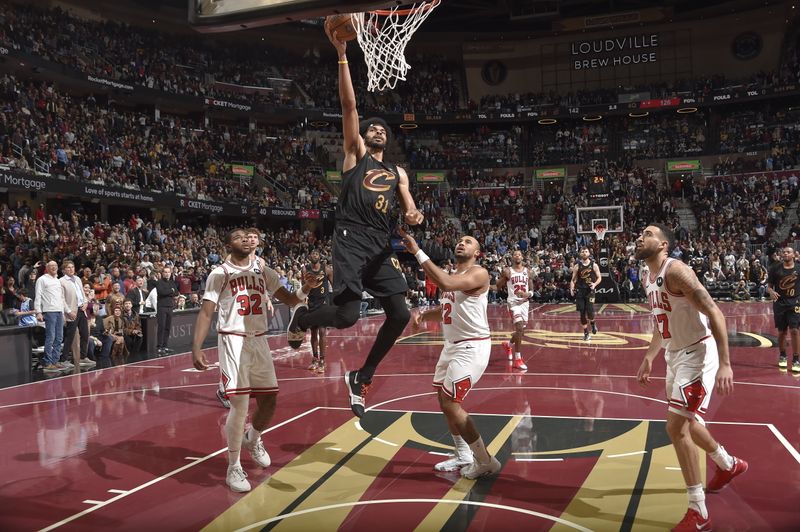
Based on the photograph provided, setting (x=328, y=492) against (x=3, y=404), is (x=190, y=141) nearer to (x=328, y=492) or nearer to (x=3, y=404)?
(x=3, y=404)

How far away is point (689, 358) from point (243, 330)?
348 cm

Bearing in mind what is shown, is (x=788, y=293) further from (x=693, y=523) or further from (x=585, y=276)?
(x=693, y=523)

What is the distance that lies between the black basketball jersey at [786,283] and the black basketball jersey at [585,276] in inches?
155

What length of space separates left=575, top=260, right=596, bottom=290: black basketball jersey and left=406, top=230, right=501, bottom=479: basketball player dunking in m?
8.39

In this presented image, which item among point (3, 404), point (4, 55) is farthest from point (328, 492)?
point (4, 55)

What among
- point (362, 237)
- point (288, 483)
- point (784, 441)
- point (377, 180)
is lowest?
point (784, 441)

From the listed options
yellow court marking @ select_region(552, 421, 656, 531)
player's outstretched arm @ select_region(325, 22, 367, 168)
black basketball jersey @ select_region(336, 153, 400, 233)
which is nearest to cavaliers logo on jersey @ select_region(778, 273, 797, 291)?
yellow court marking @ select_region(552, 421, 656, 531)

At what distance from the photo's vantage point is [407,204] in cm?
500

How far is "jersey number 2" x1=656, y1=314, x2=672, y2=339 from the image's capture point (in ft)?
15.8

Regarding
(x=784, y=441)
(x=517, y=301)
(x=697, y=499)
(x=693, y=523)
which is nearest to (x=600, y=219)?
(x=517, y=301)

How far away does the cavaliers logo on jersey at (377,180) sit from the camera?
5082mm

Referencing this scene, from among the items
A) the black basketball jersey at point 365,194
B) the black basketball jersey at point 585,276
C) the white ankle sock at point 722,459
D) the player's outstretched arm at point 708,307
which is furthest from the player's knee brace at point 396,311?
the black basketball jersey at point 585,276

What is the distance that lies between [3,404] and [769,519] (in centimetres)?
896

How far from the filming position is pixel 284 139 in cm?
3684
